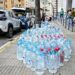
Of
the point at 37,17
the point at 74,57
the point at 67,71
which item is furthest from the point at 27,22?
the point at 67,71

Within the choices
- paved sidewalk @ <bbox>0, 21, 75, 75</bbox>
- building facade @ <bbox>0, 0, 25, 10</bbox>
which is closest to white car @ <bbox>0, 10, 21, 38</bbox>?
paved sidewalk @ <bbox>0, 21, 75, 75</bbox>

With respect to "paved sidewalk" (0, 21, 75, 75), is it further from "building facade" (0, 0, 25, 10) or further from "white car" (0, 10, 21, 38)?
"building facade" (0, 0, 25, 10)

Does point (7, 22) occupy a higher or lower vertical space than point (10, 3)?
A: higher

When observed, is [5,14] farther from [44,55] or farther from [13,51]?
[44,55]

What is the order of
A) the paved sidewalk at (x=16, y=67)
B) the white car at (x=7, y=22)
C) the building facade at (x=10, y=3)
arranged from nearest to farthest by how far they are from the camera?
the paved sidewalk at (x=16, y=67)
the white car at (x=7, y=22)
the building facade at (x=10, y=3)

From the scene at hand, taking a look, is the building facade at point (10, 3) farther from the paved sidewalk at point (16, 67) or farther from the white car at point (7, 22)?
the paved sidewalk at point (16, 67)

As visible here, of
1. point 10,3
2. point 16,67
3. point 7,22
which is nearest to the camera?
point 16,67

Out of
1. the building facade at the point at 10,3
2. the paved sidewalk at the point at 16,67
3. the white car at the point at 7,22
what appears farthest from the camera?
the building facade at the point at 10,3

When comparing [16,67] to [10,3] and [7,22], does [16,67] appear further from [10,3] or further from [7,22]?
[10,3]

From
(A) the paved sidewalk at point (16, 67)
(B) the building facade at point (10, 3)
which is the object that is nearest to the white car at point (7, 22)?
(A) the paved sidewalk at point (16, 67)

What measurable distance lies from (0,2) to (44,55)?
7458 centimetres


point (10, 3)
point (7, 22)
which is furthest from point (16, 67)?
point (10, 3)

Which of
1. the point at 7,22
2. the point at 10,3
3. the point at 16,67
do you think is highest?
the point at 7,22

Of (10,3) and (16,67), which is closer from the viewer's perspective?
(16,67)
